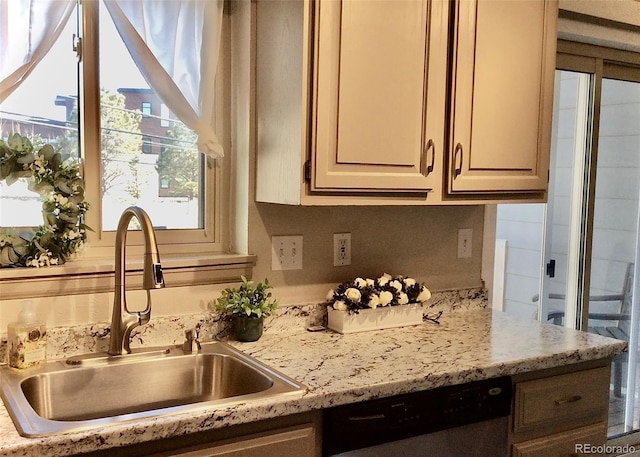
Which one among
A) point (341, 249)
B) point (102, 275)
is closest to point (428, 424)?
point (341, 249)

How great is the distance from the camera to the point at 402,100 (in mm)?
1921

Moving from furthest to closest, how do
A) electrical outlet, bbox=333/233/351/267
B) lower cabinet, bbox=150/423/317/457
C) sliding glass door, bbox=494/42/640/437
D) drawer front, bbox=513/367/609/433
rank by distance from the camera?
sliding glass door, bbox=494/42/640/437, electrical outlet, bbox=333/233/351/267, drawer front, bbox=513/367/609/433, lower cabinet, bbox=150/423/317/457

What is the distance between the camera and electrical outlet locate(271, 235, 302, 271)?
6.92ft

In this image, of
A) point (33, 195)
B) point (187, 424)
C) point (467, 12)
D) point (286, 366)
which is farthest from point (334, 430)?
point (467, 12)

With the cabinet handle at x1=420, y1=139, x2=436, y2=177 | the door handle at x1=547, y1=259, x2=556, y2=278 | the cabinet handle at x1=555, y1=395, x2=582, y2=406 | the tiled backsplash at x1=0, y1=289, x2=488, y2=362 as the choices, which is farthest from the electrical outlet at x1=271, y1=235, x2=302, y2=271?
the door handle at x1=547, y1=259, x2=556, y2=278

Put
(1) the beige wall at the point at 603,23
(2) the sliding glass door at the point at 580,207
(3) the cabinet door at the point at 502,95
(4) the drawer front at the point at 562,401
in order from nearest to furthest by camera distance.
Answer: (4) the drawer front at the point at 562,401, (3) the cabinet door at the point at 502,95, (1) the beige wall at the point at 603,23, (2) the sliding glass door at the point at 580,207

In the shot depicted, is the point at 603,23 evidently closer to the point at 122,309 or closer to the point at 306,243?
the point at 306,243

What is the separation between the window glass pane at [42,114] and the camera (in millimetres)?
1782

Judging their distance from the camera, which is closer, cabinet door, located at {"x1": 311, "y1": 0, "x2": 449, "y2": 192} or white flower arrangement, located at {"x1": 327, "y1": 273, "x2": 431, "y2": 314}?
cabinet door, located at {"x1": 311, "y1": 0, "x2": 449, "y2": 192}

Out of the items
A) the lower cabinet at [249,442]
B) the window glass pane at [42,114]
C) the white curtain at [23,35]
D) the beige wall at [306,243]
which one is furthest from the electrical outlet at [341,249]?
the white curtain at [23,35]

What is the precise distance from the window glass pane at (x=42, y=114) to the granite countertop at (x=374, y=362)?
0.62m

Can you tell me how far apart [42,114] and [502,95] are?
4.64ft

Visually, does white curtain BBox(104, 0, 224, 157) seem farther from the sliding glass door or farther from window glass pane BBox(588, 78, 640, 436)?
window glass pane BBox(588, 78, 640, 436)

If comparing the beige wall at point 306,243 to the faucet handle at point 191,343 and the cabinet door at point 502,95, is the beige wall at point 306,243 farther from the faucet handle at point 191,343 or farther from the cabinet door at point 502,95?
the cabinet door at point 502,95
